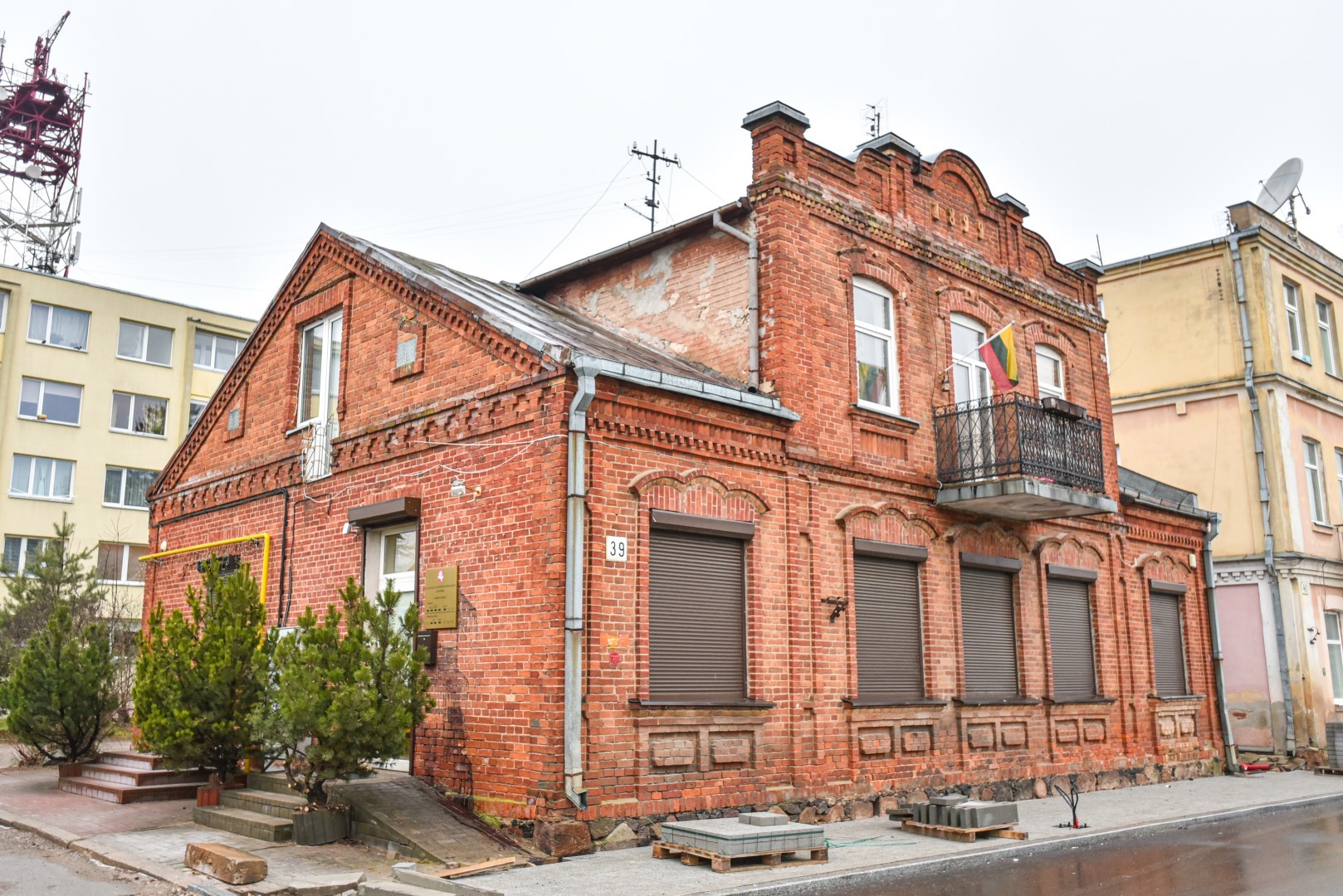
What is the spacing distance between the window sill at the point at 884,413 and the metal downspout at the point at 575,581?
4322mm

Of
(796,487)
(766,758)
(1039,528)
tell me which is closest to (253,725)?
(766,758)

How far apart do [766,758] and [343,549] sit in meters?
5.62

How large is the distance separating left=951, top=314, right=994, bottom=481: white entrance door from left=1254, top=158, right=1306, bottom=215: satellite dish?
40.9 ft

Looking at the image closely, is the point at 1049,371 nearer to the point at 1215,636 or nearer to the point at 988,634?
the point at 988,634

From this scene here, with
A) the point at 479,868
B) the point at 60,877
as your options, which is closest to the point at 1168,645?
the point at 479,868

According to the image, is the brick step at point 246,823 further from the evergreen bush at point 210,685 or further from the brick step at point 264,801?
the evergreen bush at point 210,685

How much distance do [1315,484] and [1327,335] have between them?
387 cm

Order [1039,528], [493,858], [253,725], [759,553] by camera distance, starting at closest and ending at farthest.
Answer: [493,858], [253,725], [759,553], [1039,528]

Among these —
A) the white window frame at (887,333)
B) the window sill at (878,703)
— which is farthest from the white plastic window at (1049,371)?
the window sill at (878,703)

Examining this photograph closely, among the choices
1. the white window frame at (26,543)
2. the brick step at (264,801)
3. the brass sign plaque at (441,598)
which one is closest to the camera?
the brick step at (264,801)

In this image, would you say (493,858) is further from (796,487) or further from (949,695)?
(949,695)

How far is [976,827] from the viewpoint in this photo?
11.0m

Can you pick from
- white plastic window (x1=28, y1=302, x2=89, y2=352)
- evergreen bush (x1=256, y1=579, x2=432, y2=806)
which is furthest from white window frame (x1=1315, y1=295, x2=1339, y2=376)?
white plastic window (x1=28, y1=302, x2=89, y2=352)

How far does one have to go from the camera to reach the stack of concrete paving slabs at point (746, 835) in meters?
9.21
